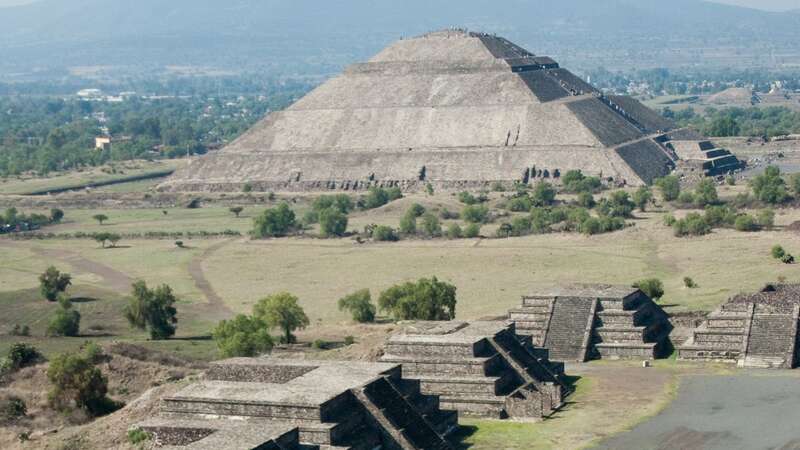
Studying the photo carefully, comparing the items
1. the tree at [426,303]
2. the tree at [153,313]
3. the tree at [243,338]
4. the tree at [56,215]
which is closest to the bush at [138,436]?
the tree at [243,338]

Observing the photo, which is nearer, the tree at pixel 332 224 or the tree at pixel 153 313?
the tree at pixel 153 313

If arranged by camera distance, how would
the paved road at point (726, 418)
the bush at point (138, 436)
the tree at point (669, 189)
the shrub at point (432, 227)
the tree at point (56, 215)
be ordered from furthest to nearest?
the tree at point (56, 215) → the tree at point (669, 189) → the shrub at point (432, 227) → the paved road at point (726, 418) → the bush at point (138, 436)

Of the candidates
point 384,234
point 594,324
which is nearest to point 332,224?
point 384,234

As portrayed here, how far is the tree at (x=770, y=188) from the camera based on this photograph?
10794cm

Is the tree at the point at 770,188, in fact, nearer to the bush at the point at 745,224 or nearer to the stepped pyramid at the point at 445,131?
the bush at the point at 745,224

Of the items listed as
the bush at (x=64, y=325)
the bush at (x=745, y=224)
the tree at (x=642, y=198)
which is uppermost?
the bush at (x=745, y=224)

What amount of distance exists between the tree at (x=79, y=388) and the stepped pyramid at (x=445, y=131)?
8620 cm

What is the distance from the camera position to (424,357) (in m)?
48.0

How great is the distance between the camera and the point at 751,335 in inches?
2185

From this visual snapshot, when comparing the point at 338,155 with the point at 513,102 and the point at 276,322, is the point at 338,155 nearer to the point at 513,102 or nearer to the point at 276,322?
the point at 513,102

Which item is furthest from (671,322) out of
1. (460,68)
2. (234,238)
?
(460,68)

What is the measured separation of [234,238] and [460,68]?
54351 mm

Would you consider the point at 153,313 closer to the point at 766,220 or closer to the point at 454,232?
the point at 454,232

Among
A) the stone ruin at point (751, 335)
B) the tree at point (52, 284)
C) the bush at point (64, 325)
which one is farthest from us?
the tree at point (52, 284)
